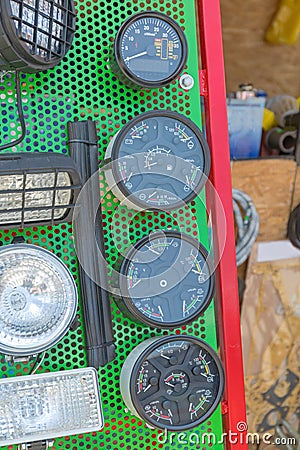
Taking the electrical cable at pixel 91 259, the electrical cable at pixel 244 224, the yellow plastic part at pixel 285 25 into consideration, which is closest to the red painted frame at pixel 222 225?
the electrical cable at pixel 91 259

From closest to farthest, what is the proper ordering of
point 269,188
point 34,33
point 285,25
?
1. point 34,33
2. point 269,188
3. point 285,25

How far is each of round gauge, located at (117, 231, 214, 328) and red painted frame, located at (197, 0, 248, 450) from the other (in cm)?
10

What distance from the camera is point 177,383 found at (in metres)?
1.25

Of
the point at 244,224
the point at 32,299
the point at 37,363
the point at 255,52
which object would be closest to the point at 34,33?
the point at 32,299

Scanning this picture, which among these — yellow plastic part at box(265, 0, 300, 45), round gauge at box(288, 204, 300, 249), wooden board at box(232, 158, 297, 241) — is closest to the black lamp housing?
wooden board at box(232, 158, 297, 241)

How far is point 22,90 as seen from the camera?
126 cm

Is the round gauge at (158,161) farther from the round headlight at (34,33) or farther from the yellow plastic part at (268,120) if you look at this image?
the yellow plastic part at (268,120)

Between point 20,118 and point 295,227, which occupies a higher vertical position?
point 20,118

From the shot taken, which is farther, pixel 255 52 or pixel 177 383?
pixel 255 52

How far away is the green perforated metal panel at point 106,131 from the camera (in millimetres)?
1267

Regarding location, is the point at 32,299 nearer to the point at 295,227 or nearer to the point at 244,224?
the point at 244,224

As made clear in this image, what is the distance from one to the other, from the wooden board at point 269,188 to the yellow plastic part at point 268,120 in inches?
7.0

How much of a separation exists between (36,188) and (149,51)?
0.39 metres
